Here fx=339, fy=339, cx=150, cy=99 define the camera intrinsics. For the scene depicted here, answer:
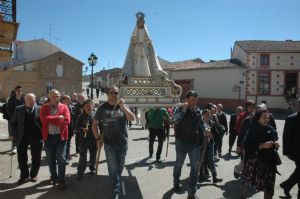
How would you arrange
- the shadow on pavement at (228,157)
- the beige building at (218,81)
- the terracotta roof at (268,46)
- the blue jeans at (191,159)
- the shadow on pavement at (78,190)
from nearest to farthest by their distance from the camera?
the blue jeans at (191,159) < the shadow on pavement at (78,190) < the shadow on pavement at (228,157) < the terracotta roof at (268,46) < the beige building at (218,81)

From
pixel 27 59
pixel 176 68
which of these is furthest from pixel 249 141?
pixel 27 59

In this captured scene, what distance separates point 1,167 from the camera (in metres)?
7.79

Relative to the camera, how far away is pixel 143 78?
26.3ft

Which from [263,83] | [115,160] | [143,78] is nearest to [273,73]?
[263,83]

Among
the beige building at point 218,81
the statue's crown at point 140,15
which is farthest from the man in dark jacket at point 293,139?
the beige building at point 218,81

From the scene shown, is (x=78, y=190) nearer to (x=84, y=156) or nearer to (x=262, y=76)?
(x=84, y=156)

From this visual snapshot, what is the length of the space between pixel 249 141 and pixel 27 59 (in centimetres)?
4914

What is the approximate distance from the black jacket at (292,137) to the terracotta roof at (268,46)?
3152 centimetres

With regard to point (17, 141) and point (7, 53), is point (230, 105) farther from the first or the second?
point (17, 141)

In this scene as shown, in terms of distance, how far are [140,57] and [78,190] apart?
3634mm

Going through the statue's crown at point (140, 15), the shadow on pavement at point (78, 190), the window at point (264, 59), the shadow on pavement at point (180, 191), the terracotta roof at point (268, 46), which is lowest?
the shadow on pavement at point (180, 191)

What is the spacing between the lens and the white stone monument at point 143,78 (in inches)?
297

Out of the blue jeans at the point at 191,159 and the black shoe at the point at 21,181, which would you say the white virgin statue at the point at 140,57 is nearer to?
the blue jeans at the point at 191,159

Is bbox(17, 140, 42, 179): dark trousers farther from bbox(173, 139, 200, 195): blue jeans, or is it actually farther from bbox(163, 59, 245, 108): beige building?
bbox(163, 59, 245, 108): beige building
